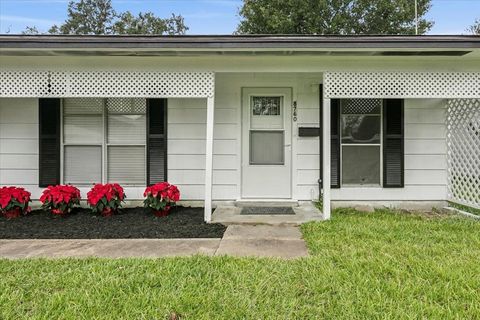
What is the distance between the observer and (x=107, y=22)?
32.1m

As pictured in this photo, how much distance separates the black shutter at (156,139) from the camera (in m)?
6.14

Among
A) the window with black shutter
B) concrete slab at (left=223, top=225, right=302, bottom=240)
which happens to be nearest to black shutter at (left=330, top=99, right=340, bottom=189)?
the window with black shutter

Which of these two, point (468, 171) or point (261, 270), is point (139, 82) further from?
point (468, 171)

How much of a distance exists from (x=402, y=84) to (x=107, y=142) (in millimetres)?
4736

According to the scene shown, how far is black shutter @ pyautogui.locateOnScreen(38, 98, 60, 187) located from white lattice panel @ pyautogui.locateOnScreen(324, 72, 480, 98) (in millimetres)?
4413

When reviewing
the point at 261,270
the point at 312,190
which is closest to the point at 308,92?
the point at 312,190

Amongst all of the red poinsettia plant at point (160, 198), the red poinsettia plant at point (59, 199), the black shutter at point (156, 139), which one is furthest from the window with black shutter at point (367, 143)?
the red poinsettia plant at point (59, 199)

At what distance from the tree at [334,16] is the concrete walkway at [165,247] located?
1826 cm

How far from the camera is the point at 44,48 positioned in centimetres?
470

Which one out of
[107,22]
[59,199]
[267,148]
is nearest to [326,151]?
[267,148]

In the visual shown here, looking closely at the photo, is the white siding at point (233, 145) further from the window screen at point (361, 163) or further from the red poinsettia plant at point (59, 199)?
the red poinsettia plant at point (59, 199)

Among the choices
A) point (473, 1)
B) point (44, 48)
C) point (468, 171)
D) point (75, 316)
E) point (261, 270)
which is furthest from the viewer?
point (473, 1)

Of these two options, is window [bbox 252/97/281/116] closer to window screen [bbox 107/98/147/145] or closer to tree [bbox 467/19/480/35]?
window screen [bbox 107/98/147/145]

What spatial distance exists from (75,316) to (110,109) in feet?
14.3
